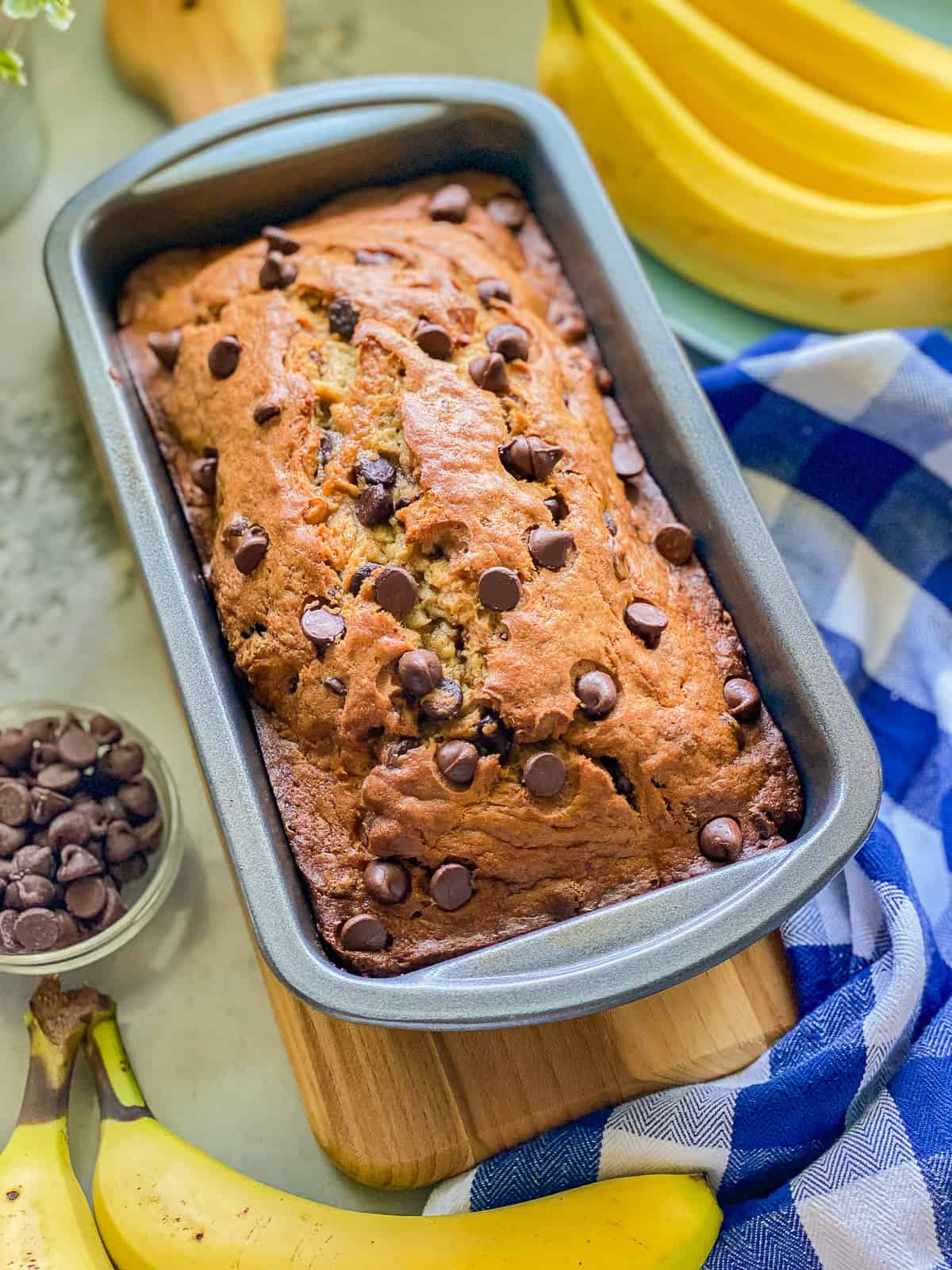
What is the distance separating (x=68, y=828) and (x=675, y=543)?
1.01 m

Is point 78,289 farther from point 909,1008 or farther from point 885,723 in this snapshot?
point 909,1008

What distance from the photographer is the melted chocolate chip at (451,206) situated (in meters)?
2.22

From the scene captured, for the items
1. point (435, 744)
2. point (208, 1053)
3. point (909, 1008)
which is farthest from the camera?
point (208, 1053)

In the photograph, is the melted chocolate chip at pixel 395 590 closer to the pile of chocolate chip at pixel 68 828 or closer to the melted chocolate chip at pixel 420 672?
the melted chocolate chip at pixel 420 672

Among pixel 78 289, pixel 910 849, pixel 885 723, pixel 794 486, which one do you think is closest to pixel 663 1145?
pixel 910 849

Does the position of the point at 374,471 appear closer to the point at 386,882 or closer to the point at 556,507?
the point at 556,507

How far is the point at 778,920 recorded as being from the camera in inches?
67.0

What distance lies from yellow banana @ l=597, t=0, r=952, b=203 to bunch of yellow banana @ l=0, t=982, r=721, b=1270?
1680 millimetres

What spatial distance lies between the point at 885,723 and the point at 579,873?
2.26ft

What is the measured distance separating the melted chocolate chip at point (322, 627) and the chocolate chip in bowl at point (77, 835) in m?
0.42

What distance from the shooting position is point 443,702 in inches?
71.0

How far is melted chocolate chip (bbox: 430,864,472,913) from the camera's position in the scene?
1.78 metres

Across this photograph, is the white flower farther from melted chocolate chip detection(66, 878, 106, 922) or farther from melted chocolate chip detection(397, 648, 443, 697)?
melted chocolate chip detection(66, 878, 106, 922)

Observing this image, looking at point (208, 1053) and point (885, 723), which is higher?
point (885, 723)
